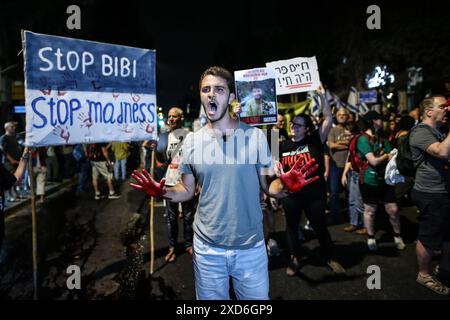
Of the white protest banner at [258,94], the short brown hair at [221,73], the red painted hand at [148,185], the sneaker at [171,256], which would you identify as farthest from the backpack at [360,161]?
the red painted hand at [148,185]

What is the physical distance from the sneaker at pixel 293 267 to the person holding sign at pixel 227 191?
2039 millimetres

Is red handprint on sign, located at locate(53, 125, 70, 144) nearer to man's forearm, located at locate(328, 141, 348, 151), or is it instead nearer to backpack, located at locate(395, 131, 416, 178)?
backpack, located at locate(395, 131, 416, 178)

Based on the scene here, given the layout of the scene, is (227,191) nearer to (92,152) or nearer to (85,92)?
(85,92)

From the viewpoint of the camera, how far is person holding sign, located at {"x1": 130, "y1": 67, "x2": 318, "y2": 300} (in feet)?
7.75

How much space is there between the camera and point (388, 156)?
4.89m

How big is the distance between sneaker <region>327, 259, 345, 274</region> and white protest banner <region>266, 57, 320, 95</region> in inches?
89.7

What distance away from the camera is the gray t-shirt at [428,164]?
3678 mm

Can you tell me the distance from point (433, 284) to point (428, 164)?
1.38 meters

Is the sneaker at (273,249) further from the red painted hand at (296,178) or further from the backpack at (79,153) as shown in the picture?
the backpack at (79,153)

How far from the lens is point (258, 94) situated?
158 inches

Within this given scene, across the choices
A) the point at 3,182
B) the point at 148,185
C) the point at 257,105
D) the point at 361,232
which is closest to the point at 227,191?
the point at 148,185

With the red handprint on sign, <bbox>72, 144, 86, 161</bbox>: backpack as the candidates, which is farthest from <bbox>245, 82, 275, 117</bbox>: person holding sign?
<bbox>72, 144, 86, 161</bbox>: backpack

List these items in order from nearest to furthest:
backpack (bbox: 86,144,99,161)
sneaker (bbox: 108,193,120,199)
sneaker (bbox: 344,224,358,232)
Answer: sneaker (bbox: 344,224,358,232) → backpack (bbox: 86,144,99,161) → sneaker (bbox: 108,193,120,199)
